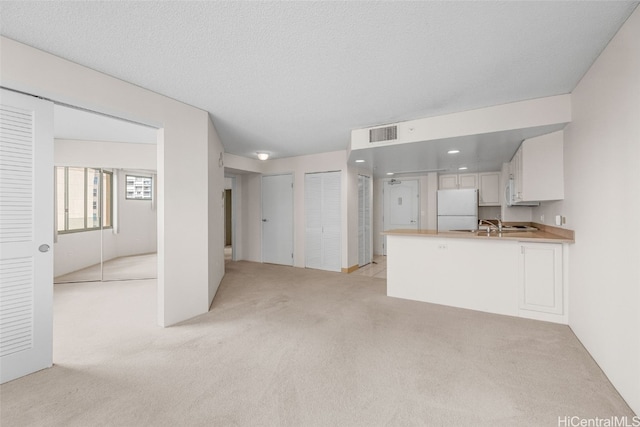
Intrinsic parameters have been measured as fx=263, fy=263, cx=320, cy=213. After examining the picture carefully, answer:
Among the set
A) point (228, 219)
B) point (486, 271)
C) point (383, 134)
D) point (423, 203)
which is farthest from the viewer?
point (228, 219)

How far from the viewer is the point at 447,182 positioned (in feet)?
20.8

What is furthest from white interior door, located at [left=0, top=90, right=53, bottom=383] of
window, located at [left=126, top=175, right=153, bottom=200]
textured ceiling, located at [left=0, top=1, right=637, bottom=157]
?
window, located at [left=126, top=175, right=153, bottom=200]

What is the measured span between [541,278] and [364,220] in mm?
3358

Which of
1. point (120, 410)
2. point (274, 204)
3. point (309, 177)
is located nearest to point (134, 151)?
point (274, 204)

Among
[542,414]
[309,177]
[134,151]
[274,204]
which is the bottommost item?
[542,414]


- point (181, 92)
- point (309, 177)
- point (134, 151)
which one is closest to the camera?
point (181, 92)

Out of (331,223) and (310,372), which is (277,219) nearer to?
(331,223)

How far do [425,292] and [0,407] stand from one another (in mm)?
3958

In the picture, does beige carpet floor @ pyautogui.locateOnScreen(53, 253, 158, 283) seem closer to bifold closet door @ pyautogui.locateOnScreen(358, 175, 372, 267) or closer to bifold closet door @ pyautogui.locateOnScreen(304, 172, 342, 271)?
bifold closet door @ pyautogui.locateOnScreen(304, 172, 342, 271)

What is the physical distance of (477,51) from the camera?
197cm

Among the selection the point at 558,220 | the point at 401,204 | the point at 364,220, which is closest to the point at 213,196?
the point at 364,220

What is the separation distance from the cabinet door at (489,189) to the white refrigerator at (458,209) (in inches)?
19.6

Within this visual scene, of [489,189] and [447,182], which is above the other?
[447,182]

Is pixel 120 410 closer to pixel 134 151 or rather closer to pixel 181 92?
pixel 181 92
